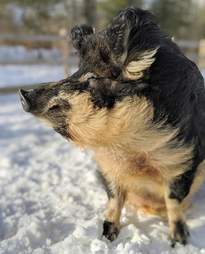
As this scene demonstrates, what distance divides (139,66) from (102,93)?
28 centimetres

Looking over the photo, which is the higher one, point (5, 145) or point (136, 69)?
point (136, 69)

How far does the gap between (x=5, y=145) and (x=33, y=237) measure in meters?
2.45

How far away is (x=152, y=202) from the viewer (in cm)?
368

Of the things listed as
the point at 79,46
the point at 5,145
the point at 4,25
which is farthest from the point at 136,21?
the point at 4,25

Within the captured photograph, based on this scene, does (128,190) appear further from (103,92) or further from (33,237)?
(103,92)

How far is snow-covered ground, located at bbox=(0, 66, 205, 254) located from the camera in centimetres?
322

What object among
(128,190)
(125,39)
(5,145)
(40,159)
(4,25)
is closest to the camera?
(125,39)

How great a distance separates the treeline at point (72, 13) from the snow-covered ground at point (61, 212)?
22.6 metres

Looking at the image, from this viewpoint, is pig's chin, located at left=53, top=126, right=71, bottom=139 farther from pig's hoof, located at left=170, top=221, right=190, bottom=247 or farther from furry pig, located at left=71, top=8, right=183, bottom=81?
pig's hoof, located at left=170, top=221, right=190, bottom=247

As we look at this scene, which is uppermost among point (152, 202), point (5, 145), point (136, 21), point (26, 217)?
point (136, 21)

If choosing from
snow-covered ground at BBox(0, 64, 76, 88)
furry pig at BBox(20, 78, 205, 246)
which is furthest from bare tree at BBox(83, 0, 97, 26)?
furry pig at BBox(20, 78, 205, 246)

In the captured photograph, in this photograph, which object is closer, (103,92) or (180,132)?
(103,92)

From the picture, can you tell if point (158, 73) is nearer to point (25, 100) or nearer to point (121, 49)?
point (121, 49)

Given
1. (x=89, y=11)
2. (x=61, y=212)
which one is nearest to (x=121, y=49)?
(x=61, y=212)
